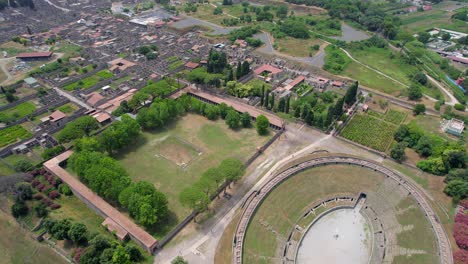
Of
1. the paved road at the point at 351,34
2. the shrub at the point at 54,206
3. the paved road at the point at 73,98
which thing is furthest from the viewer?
the paved road at the point at 351,34

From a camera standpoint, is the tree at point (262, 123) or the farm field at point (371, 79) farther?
the farm field at point (371, 79)

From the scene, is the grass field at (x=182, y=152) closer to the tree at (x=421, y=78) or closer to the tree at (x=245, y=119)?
the tree at (x=245, y=119)

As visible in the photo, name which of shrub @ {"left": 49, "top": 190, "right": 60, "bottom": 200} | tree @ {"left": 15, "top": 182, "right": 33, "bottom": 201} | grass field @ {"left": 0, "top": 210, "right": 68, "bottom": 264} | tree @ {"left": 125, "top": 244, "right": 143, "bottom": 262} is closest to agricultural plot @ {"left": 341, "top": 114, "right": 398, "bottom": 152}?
tree @ {"left": 125, "top": 244, "right": 143, "bottom": 262}

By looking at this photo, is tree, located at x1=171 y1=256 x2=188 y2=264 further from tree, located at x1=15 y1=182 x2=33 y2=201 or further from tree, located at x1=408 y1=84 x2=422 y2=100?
tree, located at x1=408 y1=84 x2=422 y2=100

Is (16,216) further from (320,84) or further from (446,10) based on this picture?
(446,10)

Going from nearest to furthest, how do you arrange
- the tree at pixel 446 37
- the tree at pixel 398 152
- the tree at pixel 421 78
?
the tree at pixel 398 152, the tree at pixel 421 78, the tree at pixel 446 37

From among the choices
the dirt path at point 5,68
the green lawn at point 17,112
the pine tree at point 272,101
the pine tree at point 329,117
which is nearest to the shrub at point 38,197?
the green lawn at point 17,112

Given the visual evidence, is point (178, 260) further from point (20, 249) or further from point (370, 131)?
point (370, 131)
